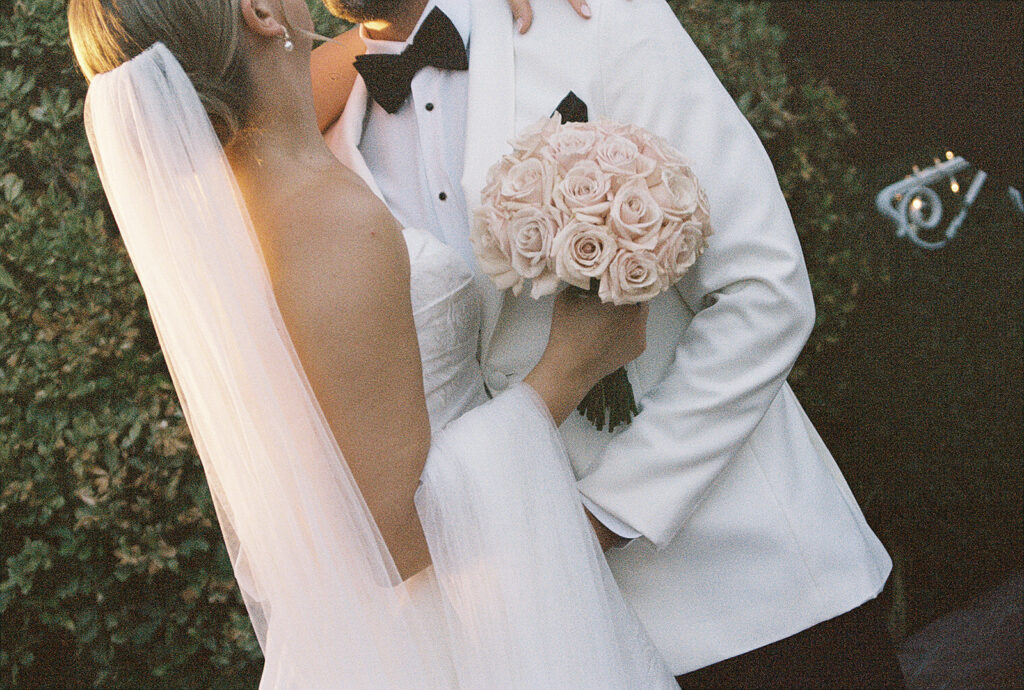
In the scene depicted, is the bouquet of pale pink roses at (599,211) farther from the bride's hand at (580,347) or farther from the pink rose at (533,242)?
the bride's hand at (580,347)

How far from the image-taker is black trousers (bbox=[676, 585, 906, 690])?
1.93 meters

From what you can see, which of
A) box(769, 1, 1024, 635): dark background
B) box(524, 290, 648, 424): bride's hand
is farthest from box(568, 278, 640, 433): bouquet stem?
box(769, 1, 1024, 635): dark background

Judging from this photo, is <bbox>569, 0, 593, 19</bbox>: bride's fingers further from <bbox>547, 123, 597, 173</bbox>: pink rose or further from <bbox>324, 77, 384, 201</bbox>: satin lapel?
<bbox>324, 77, 384, 201</bbox>: satin lapel

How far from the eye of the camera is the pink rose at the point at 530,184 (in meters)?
1.56

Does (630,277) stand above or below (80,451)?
above

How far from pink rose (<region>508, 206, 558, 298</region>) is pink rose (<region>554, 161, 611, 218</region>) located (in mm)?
39

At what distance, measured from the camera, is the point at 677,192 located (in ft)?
5.12

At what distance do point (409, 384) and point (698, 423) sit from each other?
2.05 feet

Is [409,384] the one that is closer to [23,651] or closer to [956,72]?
[23,651]

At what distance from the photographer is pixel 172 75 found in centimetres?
157

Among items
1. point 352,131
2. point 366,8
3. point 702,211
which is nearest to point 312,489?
point 702,211

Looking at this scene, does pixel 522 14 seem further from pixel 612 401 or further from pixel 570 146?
pixel 612 401

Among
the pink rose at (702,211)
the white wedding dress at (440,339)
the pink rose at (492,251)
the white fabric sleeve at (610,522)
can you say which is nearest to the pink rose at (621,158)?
the pink rose at (702,211)

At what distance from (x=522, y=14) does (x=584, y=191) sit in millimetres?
606
